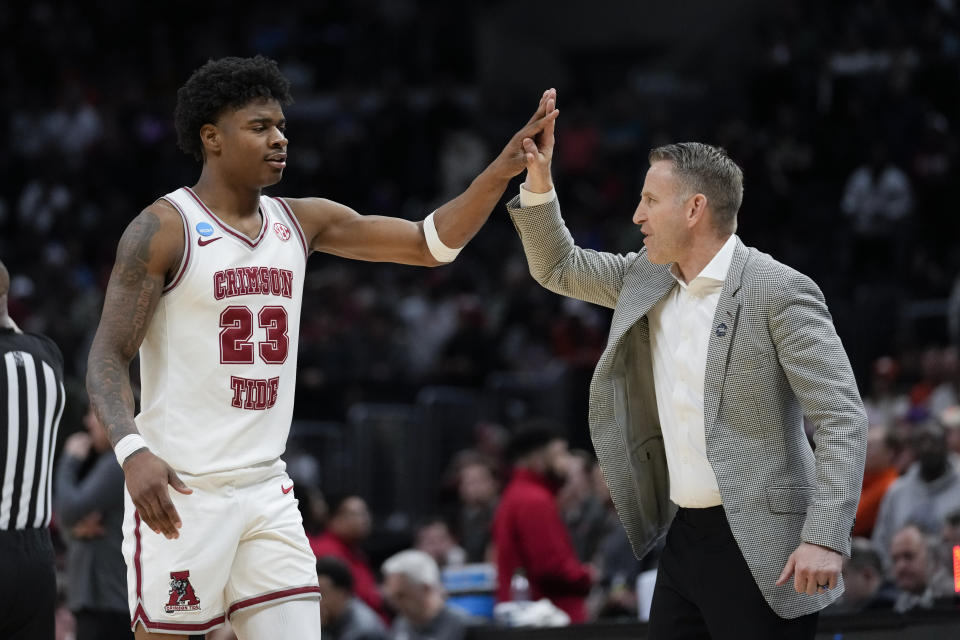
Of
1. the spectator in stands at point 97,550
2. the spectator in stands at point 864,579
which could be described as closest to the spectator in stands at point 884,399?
the spectator in stands at point 864,579

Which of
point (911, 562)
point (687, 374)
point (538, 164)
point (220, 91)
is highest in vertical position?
point (220, 91)

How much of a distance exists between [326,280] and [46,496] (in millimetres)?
10953

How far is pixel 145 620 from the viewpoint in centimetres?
425

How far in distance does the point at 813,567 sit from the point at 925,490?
4461 mm

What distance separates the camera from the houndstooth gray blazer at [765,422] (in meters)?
4.08

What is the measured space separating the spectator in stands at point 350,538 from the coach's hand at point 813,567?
205 inches

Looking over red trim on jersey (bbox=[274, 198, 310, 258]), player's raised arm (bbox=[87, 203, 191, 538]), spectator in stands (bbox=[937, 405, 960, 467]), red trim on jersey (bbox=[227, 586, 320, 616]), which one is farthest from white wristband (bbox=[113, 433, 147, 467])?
spectator in stands (bbox=[937, 405, 960, 467])

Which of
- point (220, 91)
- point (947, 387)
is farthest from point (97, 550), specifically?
point (947, 387)

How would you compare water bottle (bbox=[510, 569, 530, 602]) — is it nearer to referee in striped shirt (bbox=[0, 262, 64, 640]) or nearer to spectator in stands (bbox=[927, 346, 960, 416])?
spectator in stands (bbox=[927, 346, 960, 416])

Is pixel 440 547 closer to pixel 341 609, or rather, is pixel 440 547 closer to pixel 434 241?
pixel 341 609

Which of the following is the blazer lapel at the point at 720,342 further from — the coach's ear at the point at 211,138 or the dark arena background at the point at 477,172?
the dark arena background at the point at 477,172

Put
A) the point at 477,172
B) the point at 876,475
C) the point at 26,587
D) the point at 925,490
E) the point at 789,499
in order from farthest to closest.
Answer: the point at 477,172 → the point at 876,475 → the point at 925,490 → the point at 26,587 → the point at 789,499

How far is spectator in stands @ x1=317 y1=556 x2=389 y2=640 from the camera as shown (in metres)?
7.68

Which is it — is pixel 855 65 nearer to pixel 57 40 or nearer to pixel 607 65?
pixel 607 65
